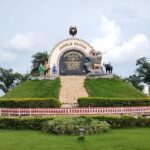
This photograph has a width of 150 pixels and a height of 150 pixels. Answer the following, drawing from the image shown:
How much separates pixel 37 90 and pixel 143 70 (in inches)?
1163

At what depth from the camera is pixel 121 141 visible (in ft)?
56.3

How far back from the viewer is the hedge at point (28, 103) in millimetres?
29125

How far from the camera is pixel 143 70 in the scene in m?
70.9

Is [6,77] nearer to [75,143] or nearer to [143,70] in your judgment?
[143,70]

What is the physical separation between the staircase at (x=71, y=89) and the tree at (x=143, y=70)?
2169cm

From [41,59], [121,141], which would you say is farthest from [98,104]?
[41,59]

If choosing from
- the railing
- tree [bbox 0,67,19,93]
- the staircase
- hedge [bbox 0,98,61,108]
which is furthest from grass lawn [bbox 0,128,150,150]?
tree [bbox 0,67,19,93]

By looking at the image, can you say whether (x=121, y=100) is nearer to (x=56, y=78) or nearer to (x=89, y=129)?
(x=89, y=129)

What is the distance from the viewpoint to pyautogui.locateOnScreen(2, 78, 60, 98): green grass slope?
42.6 meters

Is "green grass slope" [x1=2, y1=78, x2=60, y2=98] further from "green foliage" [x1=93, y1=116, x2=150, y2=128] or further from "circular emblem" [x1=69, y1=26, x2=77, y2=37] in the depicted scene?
"green foliage" [x1=93, y1=116, x2=150, y2=128]

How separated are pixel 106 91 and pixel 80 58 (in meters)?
12.2

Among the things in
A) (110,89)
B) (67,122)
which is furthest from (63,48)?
(67,122)

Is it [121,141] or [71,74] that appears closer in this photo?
[121,141]

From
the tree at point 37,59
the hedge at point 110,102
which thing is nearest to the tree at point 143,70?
the tree at point 37,59
